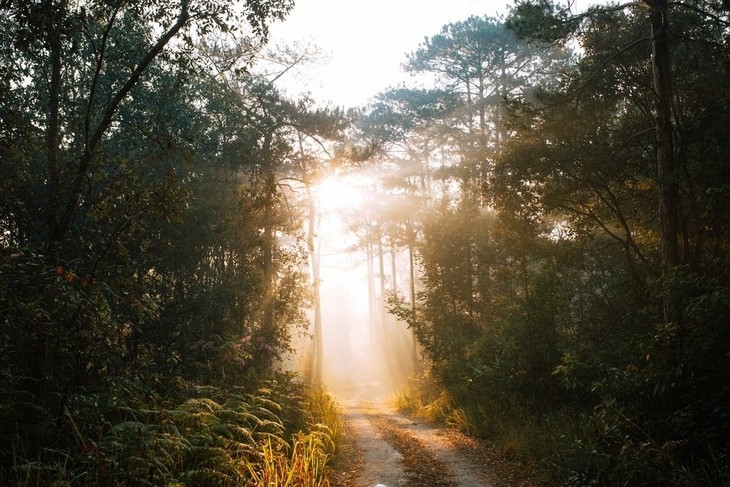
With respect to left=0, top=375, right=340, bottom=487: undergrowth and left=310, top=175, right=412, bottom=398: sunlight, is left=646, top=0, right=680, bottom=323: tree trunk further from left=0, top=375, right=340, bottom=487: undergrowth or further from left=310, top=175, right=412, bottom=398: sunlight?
left=310, top=175, right=412, bottom=398: sunlight

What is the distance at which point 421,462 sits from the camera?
902 centimetres

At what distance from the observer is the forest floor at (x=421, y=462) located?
7832 millimetres

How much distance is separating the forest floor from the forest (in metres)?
0.50

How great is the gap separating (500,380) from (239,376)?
6312mm

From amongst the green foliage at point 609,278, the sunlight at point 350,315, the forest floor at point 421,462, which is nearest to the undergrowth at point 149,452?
the forest floor at point 421,462

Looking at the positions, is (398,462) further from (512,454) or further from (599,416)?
(599,416)

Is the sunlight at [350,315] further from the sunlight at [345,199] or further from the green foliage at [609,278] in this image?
the green foliage at [609,278]

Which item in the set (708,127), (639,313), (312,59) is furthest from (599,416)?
(312,59)

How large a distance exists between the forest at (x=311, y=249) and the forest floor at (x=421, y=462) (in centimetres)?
50

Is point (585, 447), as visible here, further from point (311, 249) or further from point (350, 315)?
point (350, 315)

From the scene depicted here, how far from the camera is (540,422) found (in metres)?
10.1

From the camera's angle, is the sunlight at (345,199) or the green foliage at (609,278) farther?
the sunlight at (345,199)

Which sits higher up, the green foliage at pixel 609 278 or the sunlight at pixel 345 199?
the sunlight at pixel 345 199

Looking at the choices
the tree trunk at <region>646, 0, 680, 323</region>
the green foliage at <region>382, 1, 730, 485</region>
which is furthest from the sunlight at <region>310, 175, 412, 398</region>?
the tree trunk at <region>646, 0, 680, 323</region>
